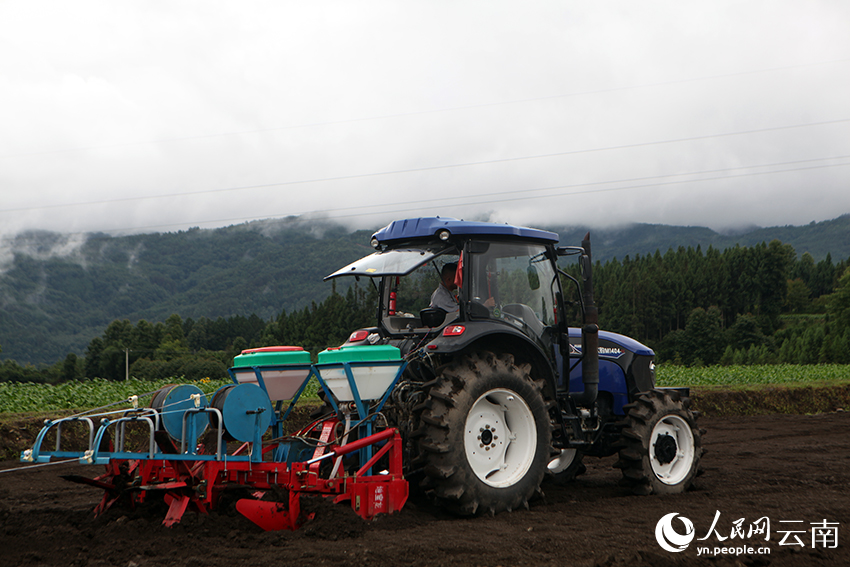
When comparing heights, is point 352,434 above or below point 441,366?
below

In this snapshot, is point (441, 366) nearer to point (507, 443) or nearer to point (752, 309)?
point (507, 443)

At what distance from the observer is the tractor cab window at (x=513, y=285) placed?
20.6ft

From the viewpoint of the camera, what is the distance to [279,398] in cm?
612

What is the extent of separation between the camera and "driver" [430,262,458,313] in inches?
253

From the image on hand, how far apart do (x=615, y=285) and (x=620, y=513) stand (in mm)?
94589

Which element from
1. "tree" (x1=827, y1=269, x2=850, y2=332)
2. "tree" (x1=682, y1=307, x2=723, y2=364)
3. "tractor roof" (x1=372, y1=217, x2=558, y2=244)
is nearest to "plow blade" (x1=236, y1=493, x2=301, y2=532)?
"tractor roof" (x1=372, y1=217, x2=558, y2=244)

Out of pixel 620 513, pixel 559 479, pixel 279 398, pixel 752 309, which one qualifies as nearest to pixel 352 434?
pixel 279 398

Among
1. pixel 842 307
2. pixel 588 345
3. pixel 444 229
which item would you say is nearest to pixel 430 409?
pixel 444 229

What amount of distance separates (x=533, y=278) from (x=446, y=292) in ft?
2.98

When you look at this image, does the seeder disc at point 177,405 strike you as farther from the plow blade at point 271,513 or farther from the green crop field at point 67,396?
the green crop field at point 67,396

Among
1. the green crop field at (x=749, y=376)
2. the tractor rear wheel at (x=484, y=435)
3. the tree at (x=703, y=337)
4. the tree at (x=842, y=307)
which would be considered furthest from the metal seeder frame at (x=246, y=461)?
the tree at (x=703, y=337)

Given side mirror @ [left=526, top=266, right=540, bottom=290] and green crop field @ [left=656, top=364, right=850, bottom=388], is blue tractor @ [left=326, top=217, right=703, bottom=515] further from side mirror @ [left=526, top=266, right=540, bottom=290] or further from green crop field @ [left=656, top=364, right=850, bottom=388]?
green crop field @ [left=656, top=364, right=850, bottom=388]

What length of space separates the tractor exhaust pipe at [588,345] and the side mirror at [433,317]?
146 centimetres

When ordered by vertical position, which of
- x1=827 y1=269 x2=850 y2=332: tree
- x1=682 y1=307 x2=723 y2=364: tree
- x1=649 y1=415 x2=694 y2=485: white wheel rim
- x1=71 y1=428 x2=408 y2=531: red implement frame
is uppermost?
A: x1=71 y1=428 x2=408 y2=531: red implement frame
